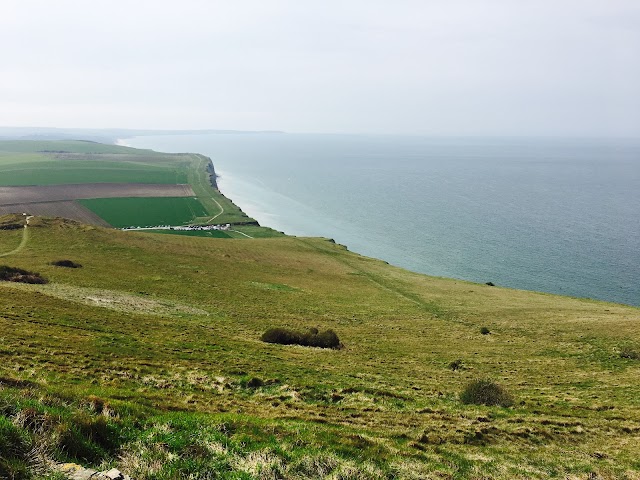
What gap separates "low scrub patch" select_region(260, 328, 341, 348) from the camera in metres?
33.9

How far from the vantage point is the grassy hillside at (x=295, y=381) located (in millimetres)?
10883

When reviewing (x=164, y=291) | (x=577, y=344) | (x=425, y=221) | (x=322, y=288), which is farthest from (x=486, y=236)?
(x=164, y=291)

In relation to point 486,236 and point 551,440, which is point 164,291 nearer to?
point 551,440

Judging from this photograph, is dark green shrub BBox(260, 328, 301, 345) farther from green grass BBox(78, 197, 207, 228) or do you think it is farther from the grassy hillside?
green grass BBox(78, 197, 207, 228)

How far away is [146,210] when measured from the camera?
497 ft

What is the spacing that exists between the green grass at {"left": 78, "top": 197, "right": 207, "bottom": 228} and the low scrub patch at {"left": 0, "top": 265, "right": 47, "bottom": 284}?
90036 mm

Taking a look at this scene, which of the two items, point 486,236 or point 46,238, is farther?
point 486,236

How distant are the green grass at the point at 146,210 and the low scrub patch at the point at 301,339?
4220 inches

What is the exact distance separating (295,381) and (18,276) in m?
35.1

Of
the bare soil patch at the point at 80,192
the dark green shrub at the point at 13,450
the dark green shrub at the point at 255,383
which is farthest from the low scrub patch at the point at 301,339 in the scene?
the bare soil patch at the point at 80,192

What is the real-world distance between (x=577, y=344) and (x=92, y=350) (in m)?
37.4

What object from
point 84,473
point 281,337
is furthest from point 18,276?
point 84,473

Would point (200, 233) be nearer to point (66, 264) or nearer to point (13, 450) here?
point (66, 264)

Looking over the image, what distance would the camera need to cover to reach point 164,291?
4859cm
